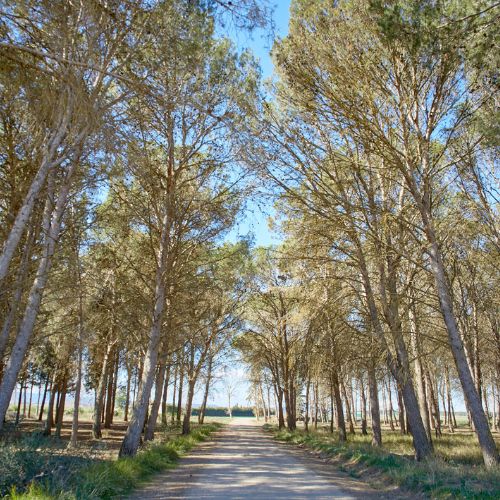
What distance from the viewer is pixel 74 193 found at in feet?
35.3

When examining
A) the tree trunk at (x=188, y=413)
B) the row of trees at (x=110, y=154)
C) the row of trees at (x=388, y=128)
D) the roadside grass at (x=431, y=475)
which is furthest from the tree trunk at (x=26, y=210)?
the tree trunk at (x=188, y=413)

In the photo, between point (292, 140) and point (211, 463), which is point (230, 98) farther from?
point (211, 463)

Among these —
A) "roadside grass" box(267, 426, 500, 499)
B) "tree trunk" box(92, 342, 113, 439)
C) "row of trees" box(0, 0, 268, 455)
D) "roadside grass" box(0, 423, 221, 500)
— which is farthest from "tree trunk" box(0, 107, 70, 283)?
"tree trunk" box(92, 342, 113, 439)

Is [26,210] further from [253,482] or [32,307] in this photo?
[253,482]

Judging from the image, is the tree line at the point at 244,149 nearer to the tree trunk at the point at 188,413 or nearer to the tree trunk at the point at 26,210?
the tree trunk at the point at 26,210

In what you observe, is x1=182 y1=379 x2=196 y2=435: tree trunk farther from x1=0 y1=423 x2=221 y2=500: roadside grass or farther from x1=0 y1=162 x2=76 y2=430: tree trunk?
x1=0 y1=162 x2=76 y2=430: tree trunk

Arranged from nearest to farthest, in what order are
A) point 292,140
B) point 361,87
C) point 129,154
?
point 129,154
point 361,87
point 292,140

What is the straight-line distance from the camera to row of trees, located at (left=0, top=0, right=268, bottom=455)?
610 centimetres

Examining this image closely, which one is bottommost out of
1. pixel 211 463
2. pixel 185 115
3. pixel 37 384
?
pixel 211 463

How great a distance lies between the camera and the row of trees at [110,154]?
610 centimetres

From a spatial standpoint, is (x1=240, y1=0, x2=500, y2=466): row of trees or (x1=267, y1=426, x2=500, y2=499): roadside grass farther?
(x1=240, y1=0, x2=500, y2=466): row of trees

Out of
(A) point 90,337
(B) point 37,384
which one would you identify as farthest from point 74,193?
(B) point 37,384

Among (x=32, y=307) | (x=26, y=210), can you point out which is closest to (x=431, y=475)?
(x=26, y=210)

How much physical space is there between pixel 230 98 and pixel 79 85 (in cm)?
488
